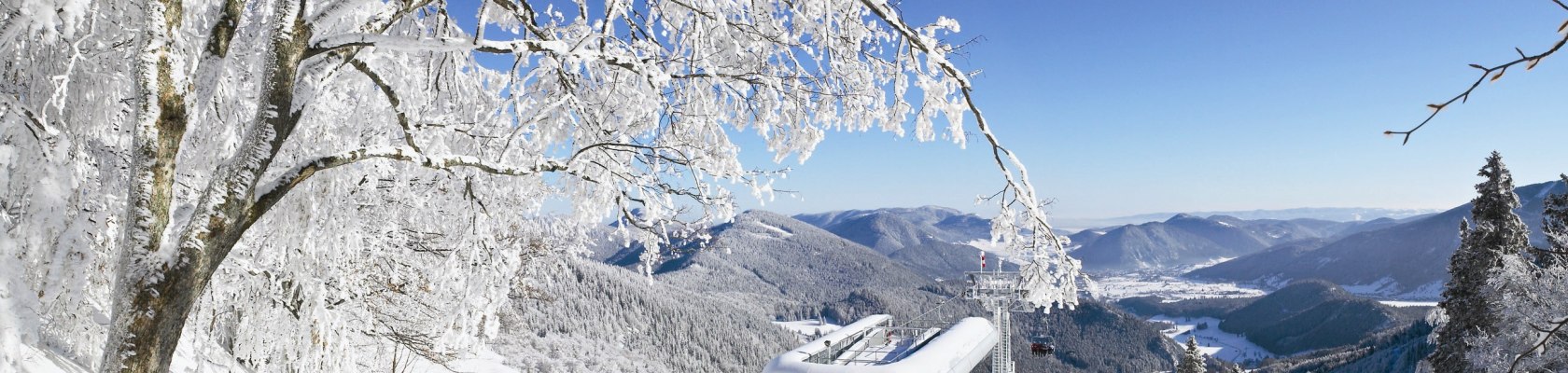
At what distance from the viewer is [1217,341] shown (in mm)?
167875

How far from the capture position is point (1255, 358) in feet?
464

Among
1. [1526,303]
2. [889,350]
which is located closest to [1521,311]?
[1526,303]

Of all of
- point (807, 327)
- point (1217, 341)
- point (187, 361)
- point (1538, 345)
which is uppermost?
point (1538, 345)

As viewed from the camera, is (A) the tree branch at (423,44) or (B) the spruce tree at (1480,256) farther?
(B) the spruce tree at (1480,256)

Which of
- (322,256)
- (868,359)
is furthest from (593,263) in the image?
(322,256)

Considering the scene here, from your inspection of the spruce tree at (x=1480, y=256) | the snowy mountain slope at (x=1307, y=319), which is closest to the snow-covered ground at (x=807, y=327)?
the snowy mountain slope at (x=1307, y=319)

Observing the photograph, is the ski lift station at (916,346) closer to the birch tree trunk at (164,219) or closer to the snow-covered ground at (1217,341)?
the birch tree trunk at (164,219)

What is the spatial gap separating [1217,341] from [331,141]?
199631mm

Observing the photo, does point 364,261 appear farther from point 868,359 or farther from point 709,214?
point 868,359

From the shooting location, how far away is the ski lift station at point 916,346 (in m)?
19.4

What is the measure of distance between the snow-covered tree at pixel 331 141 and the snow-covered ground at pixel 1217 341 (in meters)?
150

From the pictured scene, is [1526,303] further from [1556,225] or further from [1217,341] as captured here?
[1217,341]

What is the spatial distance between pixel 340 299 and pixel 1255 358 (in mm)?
172347

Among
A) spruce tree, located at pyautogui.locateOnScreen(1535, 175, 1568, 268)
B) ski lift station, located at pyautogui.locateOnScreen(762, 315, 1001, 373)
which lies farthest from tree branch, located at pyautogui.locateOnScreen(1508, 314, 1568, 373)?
ski lift station, located at pyautogui.locateOnScreen(762, 315, 1001, 373)
